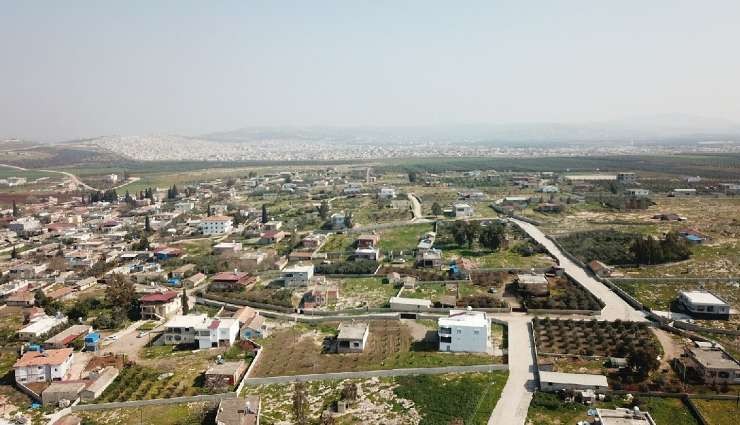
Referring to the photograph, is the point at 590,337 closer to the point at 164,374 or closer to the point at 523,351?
the point at 523,351

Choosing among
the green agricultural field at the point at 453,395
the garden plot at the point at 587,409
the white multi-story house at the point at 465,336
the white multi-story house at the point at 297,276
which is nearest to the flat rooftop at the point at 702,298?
the garden plot at the point at 587,409

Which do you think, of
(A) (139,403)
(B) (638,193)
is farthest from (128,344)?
(B) (638,193)

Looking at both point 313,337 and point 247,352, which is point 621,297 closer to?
point 313,337

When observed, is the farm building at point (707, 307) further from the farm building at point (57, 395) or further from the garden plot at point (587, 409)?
the farm building at point (57, 395)

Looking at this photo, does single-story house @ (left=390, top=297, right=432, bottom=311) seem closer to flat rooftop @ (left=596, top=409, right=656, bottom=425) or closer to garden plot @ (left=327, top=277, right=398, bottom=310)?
garden plot @ (left=327, top=277, right=398, bottom=310)

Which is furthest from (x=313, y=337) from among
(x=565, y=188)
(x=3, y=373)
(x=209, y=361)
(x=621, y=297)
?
(x=565, y=188)

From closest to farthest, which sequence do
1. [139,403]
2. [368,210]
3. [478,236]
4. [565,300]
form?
[139,403], [565,300], [478,236], [368,210]

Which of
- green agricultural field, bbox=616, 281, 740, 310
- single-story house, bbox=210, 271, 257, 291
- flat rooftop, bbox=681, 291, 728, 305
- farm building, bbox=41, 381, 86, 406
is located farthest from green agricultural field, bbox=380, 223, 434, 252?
farm building, bbox=41, 381, 86, 406
